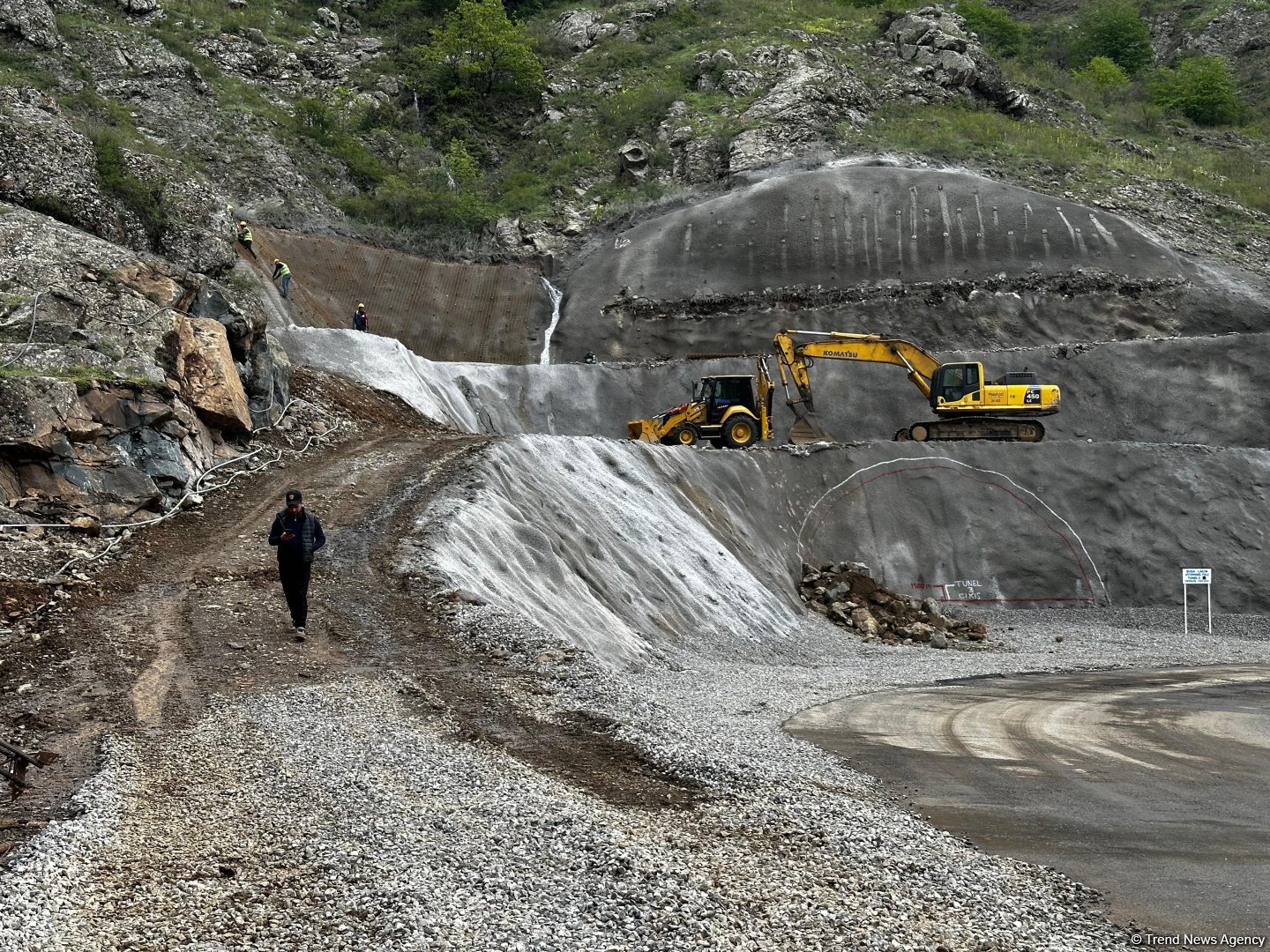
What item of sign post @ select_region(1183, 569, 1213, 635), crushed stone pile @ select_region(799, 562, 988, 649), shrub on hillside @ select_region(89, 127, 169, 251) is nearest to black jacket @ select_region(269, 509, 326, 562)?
crushed stone pile @ select_region(799, 562, 988, 649)

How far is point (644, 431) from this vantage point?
31656mm

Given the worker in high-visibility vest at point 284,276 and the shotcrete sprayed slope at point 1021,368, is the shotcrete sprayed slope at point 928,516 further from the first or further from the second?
the worker in high-visibility vest at point 284,276

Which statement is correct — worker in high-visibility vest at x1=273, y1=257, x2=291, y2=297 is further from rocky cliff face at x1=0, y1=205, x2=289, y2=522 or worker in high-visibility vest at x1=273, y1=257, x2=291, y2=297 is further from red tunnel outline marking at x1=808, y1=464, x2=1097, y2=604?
red tunnel outline marking at x1=808, y1=464, x2=1097, y2=604

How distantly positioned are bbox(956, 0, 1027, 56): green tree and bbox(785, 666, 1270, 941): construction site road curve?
211ft

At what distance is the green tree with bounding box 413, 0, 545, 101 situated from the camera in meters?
57.7

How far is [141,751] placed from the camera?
8688 mm

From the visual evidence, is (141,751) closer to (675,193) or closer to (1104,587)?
(1104,587)

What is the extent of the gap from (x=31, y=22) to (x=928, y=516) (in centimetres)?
4095

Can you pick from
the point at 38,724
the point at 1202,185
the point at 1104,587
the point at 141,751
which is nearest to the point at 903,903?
the point at 141,751

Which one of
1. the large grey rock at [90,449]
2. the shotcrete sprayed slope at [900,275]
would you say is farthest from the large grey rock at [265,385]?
the shotcrete sprayed slope at [900,275]

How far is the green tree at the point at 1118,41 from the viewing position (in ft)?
238

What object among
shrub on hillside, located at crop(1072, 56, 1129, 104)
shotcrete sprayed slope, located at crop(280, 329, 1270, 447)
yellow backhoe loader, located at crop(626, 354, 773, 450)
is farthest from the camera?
shrub on hillside, located at crop(1072, 56, 1129, 104)

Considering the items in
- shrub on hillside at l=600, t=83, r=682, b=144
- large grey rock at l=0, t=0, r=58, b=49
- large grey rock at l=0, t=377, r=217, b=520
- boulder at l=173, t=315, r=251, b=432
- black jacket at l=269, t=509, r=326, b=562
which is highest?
large grey rock at l=0, t=0, r=58, b=49

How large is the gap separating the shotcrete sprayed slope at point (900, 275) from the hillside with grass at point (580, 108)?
10.2ft
